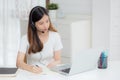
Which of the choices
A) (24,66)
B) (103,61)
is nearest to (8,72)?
(24,66)

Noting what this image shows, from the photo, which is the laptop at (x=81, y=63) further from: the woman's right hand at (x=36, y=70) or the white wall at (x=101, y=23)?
the white wall at (x=101, y=23)

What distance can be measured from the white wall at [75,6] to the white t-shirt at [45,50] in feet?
5.48

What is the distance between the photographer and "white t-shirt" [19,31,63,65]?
114 inches

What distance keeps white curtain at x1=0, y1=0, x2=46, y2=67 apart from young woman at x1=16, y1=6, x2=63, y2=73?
1.43 meters

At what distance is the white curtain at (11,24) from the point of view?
4359 mm

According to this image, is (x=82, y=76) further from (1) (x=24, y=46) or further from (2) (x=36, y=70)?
(1) (x=24, y=46)

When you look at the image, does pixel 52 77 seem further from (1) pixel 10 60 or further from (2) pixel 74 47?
(1) pixel 10 60

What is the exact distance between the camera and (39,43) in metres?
2.89

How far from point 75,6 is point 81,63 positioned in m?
2.37

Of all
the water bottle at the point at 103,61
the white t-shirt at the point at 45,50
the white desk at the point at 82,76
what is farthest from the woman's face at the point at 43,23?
the water bottle at the point at 103,61

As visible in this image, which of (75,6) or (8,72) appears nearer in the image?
(8,72)

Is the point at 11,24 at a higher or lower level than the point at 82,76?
higher

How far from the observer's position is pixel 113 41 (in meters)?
4.26

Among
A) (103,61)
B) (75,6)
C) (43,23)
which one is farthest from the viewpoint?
(75,6)
